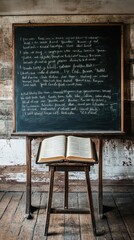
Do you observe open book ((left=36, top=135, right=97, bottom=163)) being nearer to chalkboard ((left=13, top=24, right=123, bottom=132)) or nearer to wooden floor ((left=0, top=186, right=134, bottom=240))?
wooden floor ((left=0, top=186, right=134, bottom=240))

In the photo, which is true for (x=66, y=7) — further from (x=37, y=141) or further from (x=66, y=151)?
(x=66, y=151)

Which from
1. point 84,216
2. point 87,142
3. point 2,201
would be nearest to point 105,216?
point 84,216

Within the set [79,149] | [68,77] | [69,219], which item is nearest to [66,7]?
[68,77]

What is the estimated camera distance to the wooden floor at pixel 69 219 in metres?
3.06

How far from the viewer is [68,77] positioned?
4.10m

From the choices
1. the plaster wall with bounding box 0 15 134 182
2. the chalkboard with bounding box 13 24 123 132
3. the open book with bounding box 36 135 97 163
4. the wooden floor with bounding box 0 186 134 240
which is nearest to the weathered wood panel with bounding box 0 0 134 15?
the plaster wall with bounding box 0 15 134 182

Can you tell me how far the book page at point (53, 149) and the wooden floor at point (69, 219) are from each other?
2.27 feet

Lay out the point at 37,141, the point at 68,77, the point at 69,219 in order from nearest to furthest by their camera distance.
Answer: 1. the point at 69,219
2. the point at 68,77
3. the point at 37,141

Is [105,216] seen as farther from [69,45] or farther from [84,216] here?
[69,45]

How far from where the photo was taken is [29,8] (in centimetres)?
412

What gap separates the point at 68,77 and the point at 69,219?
160cm

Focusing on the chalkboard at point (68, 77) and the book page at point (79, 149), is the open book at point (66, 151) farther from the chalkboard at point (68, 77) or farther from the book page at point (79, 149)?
the chalkboard at point (68, 77)

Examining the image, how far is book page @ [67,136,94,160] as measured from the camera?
2947 mm

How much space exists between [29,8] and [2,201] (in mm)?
2205
